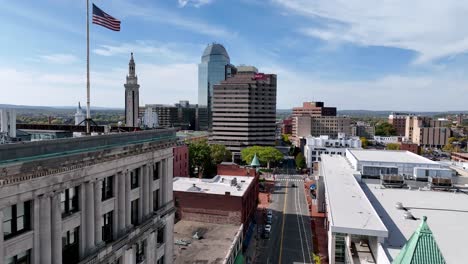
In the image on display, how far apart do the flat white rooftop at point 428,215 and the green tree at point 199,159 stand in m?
66.0

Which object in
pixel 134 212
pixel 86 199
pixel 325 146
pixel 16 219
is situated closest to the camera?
pixel 16 219

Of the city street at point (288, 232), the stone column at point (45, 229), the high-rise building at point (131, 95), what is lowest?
the city street at point (288, 232)

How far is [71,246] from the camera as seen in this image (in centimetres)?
2272

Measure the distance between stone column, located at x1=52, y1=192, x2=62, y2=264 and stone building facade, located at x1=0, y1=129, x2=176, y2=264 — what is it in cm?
5

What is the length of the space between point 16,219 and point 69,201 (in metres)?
3.89

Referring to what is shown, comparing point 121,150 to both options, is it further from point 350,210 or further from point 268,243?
point 268,243

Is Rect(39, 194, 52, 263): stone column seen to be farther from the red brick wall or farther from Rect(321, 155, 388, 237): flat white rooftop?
the red brick wall

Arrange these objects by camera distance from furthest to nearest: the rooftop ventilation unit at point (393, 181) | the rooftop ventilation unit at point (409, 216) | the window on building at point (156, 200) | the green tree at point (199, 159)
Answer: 1. the green tree at point (199, 159)
2. the rooftop ventilation unit at point (393, 181)
3. the rooftop ventilation unit at point (409, 216)
4. the window on building at point (156, 200)

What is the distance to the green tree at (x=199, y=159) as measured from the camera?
402ft

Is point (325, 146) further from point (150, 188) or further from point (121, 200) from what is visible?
point (121, 200)

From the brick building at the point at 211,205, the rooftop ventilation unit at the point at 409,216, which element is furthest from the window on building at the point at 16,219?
the brick building at the point at 211,205

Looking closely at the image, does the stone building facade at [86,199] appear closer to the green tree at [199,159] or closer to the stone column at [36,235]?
the stone column at [36,235]

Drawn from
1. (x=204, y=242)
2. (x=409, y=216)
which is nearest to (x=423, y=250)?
(x=409, y=216)

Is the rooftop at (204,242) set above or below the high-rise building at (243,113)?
below
